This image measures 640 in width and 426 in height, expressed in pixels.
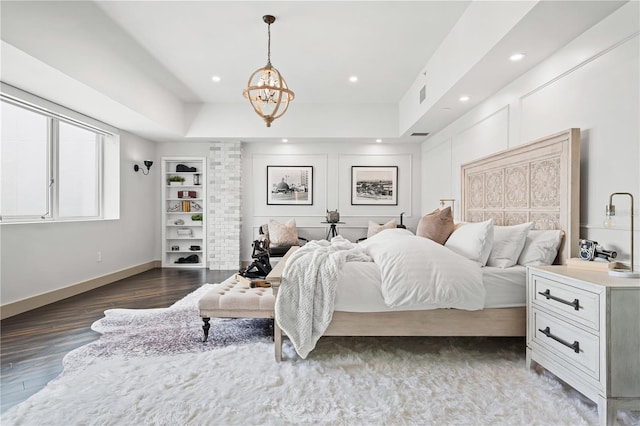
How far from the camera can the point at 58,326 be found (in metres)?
3.06

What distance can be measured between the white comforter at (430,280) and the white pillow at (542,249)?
48 cm

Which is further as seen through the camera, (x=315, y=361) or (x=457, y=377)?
(x=315, y=361)

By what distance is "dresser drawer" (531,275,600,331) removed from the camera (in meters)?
1.67

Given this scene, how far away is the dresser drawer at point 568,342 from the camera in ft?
5.48

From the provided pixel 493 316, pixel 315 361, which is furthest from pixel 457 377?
pixel 315 361

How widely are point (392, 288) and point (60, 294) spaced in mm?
4094

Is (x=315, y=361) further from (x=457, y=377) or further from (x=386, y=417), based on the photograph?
(x=457, y=377)

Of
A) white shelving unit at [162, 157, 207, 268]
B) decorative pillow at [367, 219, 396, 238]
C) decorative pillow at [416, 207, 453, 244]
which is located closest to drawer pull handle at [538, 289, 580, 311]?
decorative pillow at [416, 207, 453, 244]

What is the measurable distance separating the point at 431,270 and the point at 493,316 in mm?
582

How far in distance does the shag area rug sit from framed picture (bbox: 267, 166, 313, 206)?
12.7ft

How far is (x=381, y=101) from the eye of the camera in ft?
18.7

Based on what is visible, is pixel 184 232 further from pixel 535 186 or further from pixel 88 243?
pixel 535 186

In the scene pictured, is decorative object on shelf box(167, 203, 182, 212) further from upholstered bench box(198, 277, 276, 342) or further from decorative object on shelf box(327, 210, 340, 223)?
upholstered bench box(198, 277, 276, 342)

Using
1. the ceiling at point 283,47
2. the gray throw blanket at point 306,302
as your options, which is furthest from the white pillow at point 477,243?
the ceiling at point 283,47
